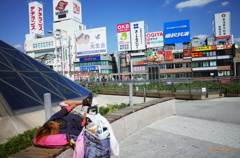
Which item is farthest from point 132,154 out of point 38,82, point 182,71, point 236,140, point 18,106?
point 182,71

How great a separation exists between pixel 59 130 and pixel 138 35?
216 feet

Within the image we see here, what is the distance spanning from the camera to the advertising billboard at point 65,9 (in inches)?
3332

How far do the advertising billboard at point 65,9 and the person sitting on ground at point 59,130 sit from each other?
88408mm

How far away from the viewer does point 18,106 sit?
18.8 feet

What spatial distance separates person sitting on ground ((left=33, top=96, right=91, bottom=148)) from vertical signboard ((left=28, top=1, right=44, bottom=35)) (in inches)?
3625

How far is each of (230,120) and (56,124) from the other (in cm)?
659

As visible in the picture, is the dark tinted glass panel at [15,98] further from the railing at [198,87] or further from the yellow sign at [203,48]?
A: the yellow sign at [203,48]

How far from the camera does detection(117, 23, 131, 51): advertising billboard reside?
2653 inches

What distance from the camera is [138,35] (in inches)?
2611

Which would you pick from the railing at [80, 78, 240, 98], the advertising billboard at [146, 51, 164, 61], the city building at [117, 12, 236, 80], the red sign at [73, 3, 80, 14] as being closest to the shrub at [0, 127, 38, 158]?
the railing at [80, 78, 240, 98]

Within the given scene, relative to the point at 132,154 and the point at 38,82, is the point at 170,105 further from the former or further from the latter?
the point at 38,82

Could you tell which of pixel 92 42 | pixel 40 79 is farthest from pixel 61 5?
pixel 40 79

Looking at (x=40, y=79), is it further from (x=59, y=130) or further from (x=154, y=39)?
(x=154, y=39)

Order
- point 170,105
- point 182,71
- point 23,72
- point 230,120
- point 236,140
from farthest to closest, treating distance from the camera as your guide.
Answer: point 182,71
point 170,105
point 23,72
point 230,120
point 236,140
